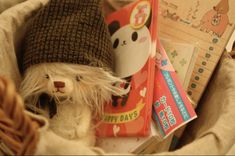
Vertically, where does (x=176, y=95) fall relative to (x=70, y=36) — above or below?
below

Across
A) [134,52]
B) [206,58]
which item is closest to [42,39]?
[134,52]

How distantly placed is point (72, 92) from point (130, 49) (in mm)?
153

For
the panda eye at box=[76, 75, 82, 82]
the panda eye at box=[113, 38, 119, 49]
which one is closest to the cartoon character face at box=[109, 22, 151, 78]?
the panda eye at box=[113, 38, 119, 49]

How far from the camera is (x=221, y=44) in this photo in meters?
0.63

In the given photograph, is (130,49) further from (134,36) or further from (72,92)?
(72,92)

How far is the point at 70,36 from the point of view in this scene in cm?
50

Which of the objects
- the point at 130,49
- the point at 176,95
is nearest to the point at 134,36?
→ the point at 130,49

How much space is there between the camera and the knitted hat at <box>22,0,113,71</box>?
497 millimetres

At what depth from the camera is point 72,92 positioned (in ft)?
1.68

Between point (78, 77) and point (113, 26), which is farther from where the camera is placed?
point (113, 26)

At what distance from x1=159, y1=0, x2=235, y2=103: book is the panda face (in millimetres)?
96

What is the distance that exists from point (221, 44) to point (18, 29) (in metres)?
0.40

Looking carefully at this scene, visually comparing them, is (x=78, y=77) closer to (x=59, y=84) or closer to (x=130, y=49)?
(x=59, y=84)

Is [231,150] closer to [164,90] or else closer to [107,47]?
[164,90]
